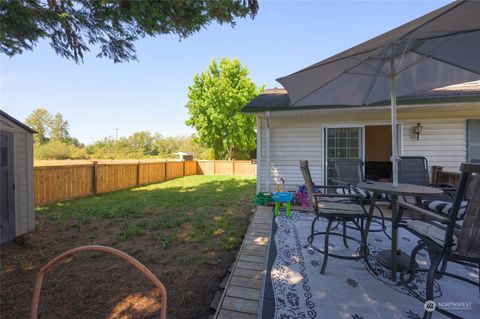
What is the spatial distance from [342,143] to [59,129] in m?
41.9

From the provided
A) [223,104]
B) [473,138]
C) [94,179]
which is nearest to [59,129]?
[223,104]

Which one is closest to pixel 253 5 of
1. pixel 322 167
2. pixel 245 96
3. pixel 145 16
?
pixel 145 16

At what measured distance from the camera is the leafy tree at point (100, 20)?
2.49 meters

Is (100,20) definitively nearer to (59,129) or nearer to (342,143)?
(342,143)

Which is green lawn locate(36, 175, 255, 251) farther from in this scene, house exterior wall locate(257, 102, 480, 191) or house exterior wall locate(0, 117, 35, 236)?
house exterior wall locate(257, 102, 480, 191)

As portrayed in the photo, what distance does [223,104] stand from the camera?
57.3ft

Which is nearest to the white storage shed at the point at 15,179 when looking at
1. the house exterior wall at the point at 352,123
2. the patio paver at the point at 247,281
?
the patio paver at the point at 247,281

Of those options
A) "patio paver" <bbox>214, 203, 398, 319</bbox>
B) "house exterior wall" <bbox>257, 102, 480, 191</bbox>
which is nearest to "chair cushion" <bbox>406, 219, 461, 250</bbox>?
"patio paver" <bbox>214, 203, 398, 319</bbox>

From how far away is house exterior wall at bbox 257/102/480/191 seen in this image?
16.4ft

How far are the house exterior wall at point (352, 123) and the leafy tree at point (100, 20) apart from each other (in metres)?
3.03

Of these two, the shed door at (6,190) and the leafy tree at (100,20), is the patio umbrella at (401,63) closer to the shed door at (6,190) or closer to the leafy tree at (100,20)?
the leafy tree at (100,20)

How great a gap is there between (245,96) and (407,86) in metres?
15.0

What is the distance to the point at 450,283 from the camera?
199 centimetres

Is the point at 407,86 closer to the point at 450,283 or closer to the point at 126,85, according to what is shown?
the point at 450,283
